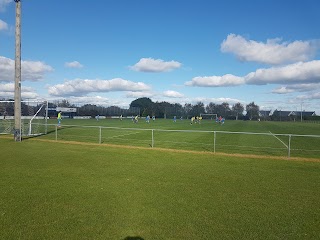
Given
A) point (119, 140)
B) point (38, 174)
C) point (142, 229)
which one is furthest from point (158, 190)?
point (119, 140)

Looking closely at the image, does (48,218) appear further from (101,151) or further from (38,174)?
(101,151)

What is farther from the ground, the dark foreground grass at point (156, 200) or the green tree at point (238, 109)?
the green tree at point (238, 109)

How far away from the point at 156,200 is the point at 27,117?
23.8 metres

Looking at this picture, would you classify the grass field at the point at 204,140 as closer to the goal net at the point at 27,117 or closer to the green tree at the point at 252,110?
the goal net at the point at 27,117

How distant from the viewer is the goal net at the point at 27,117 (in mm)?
24484

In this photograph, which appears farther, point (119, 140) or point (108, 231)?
point (119, 140)

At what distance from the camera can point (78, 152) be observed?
1526 centimetres

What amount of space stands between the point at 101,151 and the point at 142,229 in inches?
418

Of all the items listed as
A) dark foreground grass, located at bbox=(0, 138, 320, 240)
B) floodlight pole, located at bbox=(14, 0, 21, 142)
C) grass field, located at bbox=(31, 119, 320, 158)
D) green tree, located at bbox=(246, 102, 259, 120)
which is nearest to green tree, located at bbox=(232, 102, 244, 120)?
green tree, located at bbox=(246, 102, 259, 120)

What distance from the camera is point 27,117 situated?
2767cm

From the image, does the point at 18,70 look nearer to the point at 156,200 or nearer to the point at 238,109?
the point at 156,200

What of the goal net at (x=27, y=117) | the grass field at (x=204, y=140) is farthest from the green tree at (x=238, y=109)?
the goal net at (x=27, y=117)

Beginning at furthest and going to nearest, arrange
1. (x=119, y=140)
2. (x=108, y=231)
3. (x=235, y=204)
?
(x=119, y=140)
(x=235, y=204)
(x=108, y=231)

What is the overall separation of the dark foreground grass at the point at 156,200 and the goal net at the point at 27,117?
12528 millimetres
